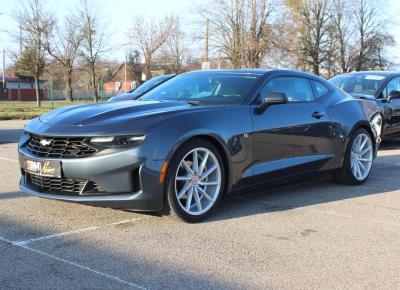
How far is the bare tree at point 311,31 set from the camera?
46.9 m

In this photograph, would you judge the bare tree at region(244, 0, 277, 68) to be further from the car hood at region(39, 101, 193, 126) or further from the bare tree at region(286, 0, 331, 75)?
the car hood at region(39, 101, 193, 126)

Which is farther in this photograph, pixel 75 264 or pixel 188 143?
pixel 188 143

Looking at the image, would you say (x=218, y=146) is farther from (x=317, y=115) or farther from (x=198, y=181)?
(x=317, y=115)

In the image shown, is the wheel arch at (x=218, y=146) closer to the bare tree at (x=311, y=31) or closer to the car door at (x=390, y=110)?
the car door at (x=390, y=110)

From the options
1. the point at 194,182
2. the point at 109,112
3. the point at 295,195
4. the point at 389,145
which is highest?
the point at 109,112

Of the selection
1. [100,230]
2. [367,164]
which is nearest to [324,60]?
[367,164]

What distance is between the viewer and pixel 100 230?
4.45 meters

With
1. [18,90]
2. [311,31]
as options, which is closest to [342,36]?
[311,31]

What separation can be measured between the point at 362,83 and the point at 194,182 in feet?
24.1

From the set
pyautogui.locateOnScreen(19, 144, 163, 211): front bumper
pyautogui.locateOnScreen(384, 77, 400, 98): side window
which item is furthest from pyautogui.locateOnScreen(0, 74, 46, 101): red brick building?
pyautogui.locateOnScreen(19, 144, 163, 211): front bumper

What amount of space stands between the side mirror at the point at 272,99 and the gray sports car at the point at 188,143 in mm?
11

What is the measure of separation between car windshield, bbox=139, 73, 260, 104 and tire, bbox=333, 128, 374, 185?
1761 mm

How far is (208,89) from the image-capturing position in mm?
5617

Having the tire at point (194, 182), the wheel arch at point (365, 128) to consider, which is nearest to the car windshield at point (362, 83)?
the wheel arch at point (365, 128)
